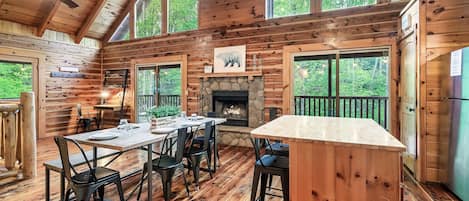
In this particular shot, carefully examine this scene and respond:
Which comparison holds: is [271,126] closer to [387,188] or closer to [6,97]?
[387,188]

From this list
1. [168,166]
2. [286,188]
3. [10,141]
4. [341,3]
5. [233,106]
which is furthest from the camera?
[233,106]

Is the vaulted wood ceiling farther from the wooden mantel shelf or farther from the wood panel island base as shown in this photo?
the wood panel island base

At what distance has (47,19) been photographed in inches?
229

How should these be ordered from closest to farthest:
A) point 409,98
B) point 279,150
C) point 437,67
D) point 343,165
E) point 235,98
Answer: point 343,165 → point 279,150 → point 437,67 → point 409,98 → point 235,98

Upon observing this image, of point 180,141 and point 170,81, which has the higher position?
point 170,81

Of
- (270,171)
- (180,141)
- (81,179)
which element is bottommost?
(81,179)

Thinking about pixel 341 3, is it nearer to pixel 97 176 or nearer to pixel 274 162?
pixel 274 162

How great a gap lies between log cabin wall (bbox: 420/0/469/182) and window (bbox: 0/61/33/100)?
317 inches

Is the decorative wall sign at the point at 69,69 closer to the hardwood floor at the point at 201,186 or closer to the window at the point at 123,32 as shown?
the window at the point at 123,32

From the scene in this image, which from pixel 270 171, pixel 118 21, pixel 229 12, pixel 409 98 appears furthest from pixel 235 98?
pixel 118 21

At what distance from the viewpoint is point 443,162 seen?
9.64 ft

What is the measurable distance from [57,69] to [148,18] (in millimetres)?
2784

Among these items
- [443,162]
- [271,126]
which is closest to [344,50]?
[443,162]

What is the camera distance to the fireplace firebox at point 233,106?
213 inches
